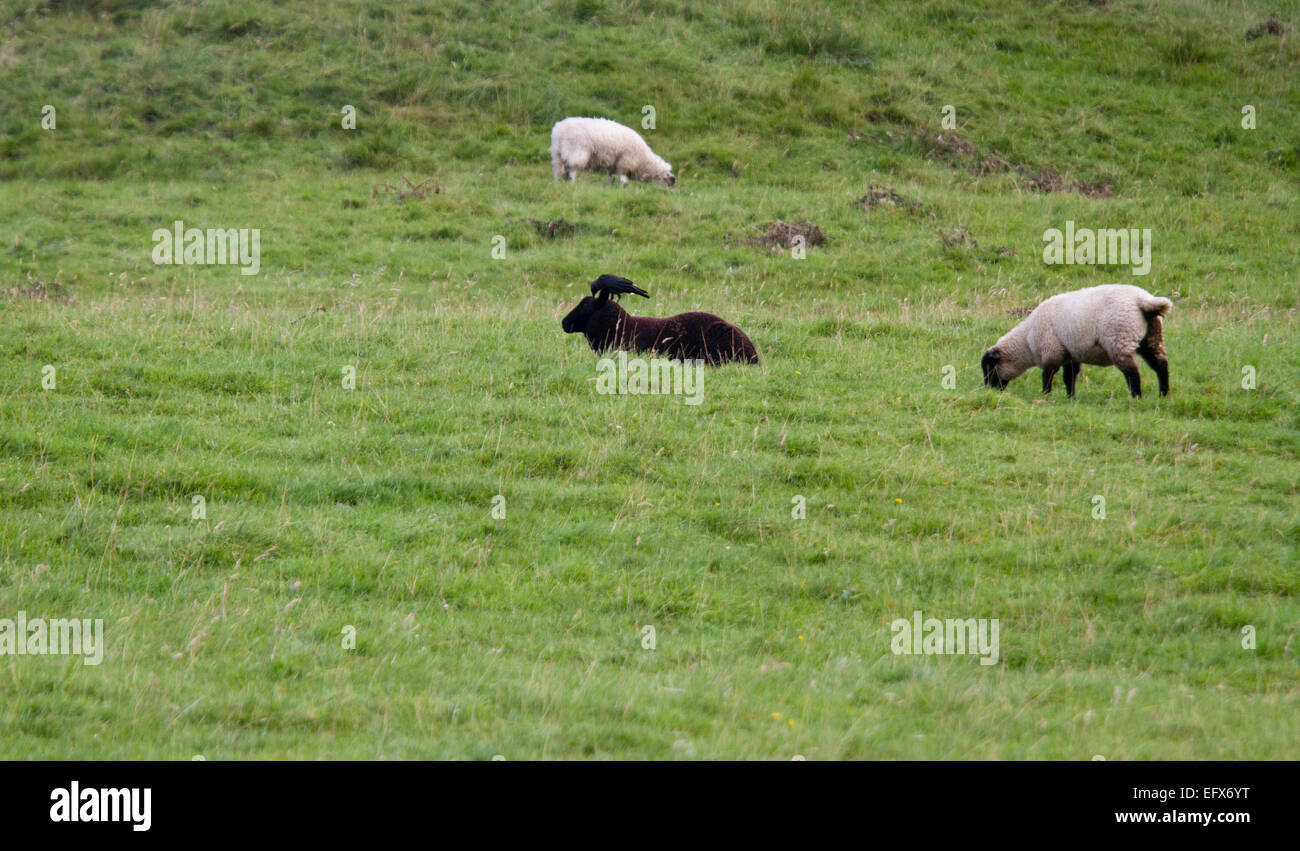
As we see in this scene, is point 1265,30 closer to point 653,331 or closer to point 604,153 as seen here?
point 604,153

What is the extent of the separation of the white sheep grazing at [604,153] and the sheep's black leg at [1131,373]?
13503 millimetres

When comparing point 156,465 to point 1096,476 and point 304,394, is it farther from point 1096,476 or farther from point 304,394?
point 1096,476

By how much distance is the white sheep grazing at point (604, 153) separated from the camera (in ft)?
77.9

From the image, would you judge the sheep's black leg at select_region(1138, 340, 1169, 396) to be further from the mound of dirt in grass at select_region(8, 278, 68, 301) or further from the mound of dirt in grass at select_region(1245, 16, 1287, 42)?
the mound of dirt in grass at select_region(1245, 16, 1287, 42)

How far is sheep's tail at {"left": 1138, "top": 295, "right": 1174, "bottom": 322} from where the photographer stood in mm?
11328

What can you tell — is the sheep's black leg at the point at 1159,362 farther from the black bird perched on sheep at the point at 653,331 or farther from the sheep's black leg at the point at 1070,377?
the black bird perched on sheep at the point at 653,331

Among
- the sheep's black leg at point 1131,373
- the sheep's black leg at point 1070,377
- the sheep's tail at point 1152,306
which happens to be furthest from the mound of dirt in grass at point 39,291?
the sheep's tail at point 1152,306

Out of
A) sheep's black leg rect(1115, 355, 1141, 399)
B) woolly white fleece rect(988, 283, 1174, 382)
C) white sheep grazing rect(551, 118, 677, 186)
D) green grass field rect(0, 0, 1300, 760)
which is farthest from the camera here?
white sheep grazing rect(551, 118, 677, 186)

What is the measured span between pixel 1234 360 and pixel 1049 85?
17.5 metres

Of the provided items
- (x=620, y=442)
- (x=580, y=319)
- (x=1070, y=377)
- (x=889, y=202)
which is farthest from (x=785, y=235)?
(x=620, y=442)

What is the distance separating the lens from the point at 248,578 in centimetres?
745

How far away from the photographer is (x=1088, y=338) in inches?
465

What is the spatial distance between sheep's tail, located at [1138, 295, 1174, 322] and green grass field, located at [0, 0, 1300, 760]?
0.94m

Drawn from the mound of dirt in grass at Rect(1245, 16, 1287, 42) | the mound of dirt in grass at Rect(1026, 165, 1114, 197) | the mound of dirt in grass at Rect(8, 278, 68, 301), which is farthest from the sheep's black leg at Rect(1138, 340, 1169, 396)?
the mound of dirt in grass at Rect(1245, 16, 1287, 42)
